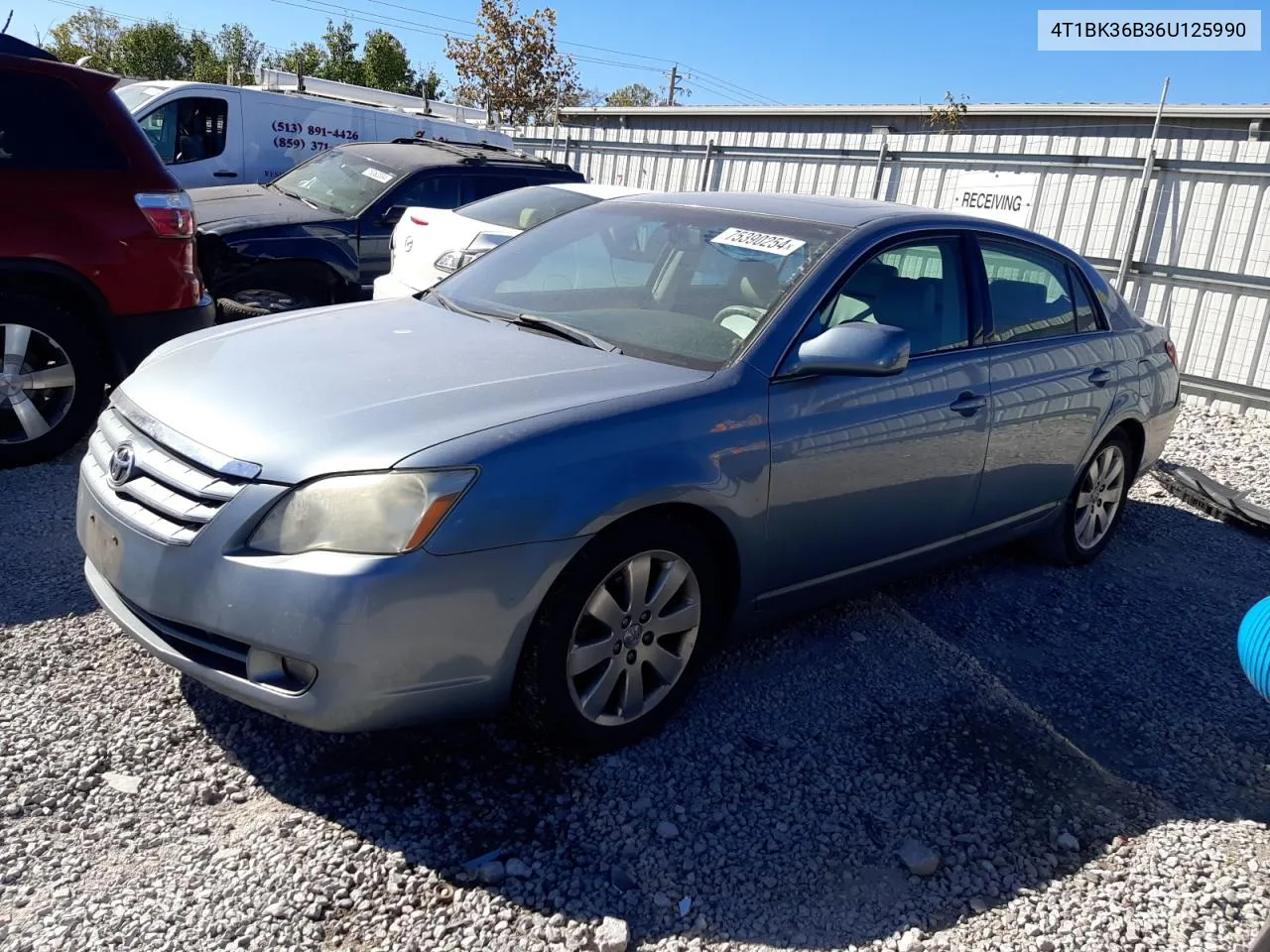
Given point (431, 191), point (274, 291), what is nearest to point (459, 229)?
point (274, 291)

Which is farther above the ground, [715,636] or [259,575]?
[259,575]

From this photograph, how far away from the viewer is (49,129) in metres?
5.00

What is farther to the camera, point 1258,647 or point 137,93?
point 137,93

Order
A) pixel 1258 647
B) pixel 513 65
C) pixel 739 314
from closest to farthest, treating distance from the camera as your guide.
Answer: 1. pixel 1258 647
2. pixel 739 314
3. pixel 513 65

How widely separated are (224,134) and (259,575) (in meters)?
10.6

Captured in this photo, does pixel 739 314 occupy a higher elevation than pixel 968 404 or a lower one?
higher

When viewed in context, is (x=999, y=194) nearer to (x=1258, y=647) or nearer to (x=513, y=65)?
(x=1258, y=647)

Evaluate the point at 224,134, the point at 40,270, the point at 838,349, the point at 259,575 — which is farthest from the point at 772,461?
the point at 224,134

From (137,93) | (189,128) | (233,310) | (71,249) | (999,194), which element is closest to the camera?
(71,249)

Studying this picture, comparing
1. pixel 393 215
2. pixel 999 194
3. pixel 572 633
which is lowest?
pixel 572 633

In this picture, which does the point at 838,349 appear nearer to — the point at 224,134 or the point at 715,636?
the point at 715,636

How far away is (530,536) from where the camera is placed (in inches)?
105

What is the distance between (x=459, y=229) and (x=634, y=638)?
5175 millimetres

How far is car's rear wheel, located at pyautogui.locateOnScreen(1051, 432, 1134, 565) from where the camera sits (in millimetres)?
5027
